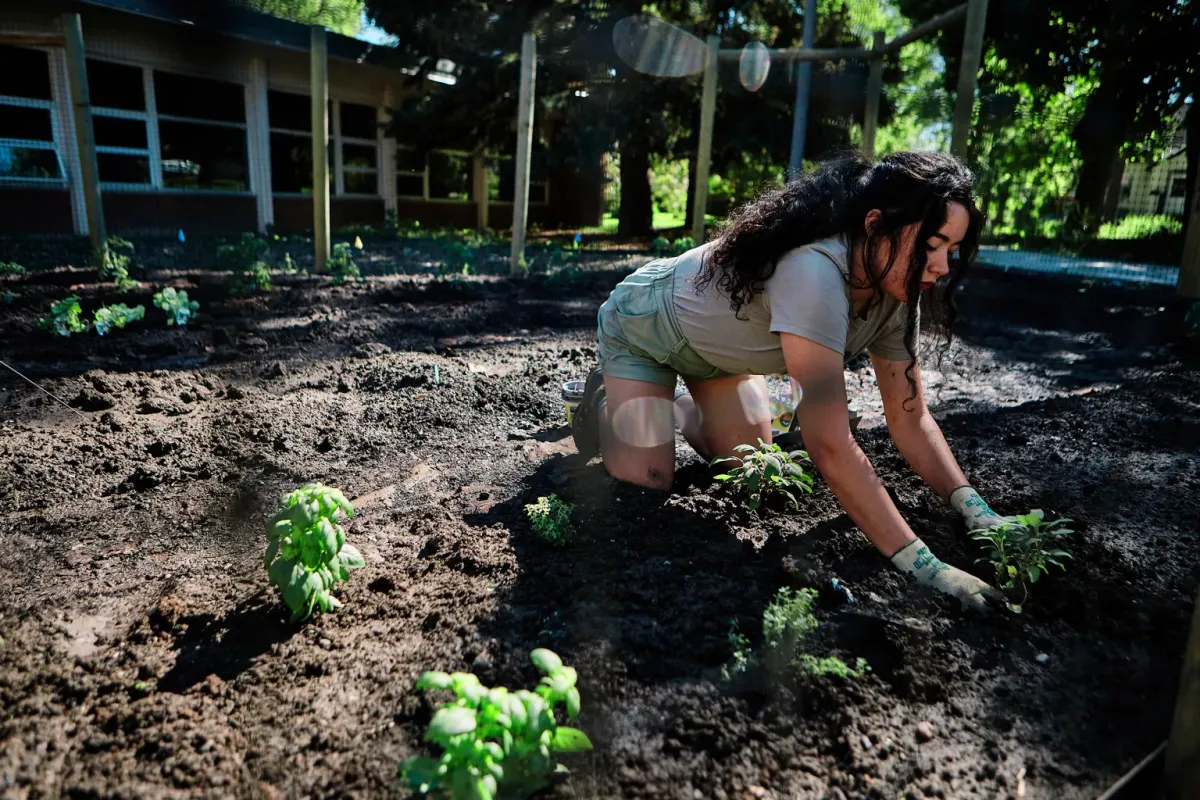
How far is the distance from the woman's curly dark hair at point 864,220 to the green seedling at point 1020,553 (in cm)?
54

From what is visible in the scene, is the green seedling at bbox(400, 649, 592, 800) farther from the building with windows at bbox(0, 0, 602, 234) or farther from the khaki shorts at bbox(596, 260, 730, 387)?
the building with windows at bbox(0, 0, 602, 234)

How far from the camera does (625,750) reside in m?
1.47

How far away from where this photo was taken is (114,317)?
466cm

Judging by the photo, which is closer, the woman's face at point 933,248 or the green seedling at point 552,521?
the woman's face at point 933,248

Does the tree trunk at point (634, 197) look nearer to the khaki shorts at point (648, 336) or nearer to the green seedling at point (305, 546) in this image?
the khaki shorts at point (648, 336)

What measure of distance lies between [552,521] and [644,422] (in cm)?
65

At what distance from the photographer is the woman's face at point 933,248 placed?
201 cm

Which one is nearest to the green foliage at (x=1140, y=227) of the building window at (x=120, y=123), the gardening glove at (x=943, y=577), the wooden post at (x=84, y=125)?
the gardening glove at (x=943, y=577)

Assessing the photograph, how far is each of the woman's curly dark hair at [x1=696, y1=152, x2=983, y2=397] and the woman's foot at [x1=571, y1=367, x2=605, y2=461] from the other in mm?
776

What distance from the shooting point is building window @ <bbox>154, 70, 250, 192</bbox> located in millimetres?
12086

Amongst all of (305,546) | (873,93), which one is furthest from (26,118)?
(305,546)

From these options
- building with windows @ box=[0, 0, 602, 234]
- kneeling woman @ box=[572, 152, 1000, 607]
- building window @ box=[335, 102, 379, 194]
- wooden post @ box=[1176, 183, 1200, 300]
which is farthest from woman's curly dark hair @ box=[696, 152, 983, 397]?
building window @ box=[335, 102, 379, 194]

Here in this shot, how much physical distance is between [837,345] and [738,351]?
576 mm

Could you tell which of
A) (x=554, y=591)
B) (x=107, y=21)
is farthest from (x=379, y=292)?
(x=107, y=21)
